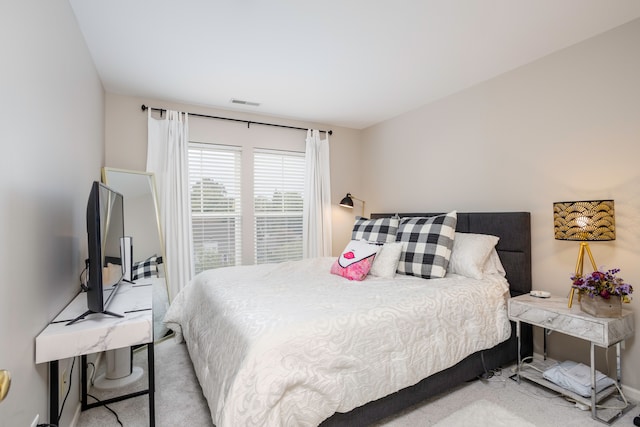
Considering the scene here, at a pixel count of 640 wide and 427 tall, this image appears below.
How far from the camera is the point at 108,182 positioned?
2.96 meters

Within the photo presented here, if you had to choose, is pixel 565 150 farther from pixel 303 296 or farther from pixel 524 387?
pixel 303 296

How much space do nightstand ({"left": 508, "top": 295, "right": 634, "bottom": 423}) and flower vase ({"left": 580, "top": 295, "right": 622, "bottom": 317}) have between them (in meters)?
0.03

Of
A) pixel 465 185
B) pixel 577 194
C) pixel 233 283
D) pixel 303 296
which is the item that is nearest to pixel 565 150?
pixel 577 194

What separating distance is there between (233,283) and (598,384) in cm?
250

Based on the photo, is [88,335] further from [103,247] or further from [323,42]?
[323,42]

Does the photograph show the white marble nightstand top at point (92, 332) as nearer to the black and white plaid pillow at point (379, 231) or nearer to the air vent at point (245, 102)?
the black and white plaid pillow at point (379, 231)

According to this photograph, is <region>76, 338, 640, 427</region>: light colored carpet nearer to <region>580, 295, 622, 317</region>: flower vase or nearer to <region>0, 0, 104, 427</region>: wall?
<region>0, 0, 104, 427</region>: wall

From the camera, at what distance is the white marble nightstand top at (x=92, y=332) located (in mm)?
1342

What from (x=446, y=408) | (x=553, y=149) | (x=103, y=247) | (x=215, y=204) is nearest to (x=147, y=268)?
(x=215, y=204)

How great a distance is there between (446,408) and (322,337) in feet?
3.53

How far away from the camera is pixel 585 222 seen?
6.63 feet

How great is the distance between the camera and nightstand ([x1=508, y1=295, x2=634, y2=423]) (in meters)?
1.83

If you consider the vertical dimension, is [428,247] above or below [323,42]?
below

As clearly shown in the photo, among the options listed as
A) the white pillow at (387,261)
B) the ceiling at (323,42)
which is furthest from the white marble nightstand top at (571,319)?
the ceiling at (323,42)
